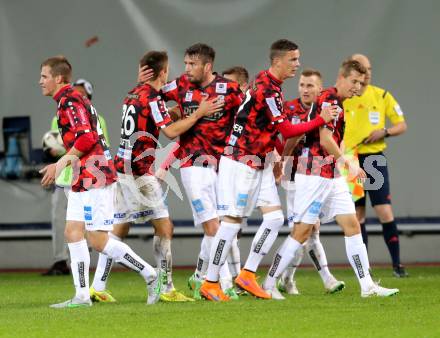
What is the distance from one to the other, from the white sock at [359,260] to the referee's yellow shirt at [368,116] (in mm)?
3207

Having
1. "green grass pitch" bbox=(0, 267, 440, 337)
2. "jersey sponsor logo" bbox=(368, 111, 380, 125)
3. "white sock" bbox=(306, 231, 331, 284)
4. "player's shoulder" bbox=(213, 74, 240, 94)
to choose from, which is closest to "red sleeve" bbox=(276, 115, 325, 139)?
"player's shoulder" bbox=(213, 74, 240, 94)

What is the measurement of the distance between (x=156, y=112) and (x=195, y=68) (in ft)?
1.93

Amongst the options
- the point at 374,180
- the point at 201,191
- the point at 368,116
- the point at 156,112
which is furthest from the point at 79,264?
the point at 368,116

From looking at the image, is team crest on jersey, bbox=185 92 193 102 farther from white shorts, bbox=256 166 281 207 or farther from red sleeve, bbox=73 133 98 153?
red sleeve, bbox=73 133 98 153

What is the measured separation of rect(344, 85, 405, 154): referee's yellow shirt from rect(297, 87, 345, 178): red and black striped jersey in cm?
299

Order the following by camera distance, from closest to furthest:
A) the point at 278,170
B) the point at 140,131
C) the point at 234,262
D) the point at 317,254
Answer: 1. the point at 140,131
2. the point at 278,170
3. the point at 317,254
4. the point at 234,262

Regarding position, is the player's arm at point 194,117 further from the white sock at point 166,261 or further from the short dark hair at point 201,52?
the white sock at point 166,261

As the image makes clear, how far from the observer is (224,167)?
389 inches

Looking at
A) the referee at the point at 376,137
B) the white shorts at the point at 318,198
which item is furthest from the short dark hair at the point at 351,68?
the referee at the point at 376,137

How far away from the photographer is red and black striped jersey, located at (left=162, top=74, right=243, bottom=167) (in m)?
10.1

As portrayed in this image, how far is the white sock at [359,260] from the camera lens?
980 centimetres

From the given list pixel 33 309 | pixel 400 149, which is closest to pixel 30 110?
pixel 400 149

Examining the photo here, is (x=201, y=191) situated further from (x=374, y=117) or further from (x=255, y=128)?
(x=374, y=117)

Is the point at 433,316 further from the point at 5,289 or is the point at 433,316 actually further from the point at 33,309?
the point at 5,289
